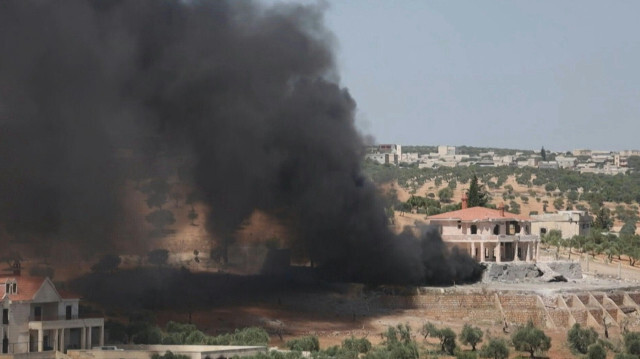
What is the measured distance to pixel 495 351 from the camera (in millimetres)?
60844

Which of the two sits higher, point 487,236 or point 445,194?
point 445,194

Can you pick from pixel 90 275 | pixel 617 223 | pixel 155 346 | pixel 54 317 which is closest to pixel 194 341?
pixel 155 346

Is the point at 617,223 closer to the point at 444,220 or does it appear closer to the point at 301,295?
the point at 444,220

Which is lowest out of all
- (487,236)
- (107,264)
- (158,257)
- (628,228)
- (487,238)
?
(107,264)

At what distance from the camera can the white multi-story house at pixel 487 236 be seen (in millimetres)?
86688

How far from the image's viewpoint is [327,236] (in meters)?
81.2

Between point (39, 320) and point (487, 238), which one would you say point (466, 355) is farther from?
point (487, 238)

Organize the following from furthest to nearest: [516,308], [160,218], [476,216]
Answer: [476,216] < [160,218] < [516,308]

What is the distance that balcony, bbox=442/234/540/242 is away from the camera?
8638 cm

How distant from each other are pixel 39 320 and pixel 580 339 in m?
27.4

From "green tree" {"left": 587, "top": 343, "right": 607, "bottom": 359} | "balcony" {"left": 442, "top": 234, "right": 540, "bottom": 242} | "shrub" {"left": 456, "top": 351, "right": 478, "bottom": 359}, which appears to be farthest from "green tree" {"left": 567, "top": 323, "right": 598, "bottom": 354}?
"balcony" {"left": 442, "top": 234, "right": 540, "bottom": 242}

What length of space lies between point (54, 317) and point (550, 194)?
114 m

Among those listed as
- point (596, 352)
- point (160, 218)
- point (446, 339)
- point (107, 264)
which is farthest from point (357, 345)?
point (160, 218)

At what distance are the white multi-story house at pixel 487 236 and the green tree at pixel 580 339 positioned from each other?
60.9 feet
